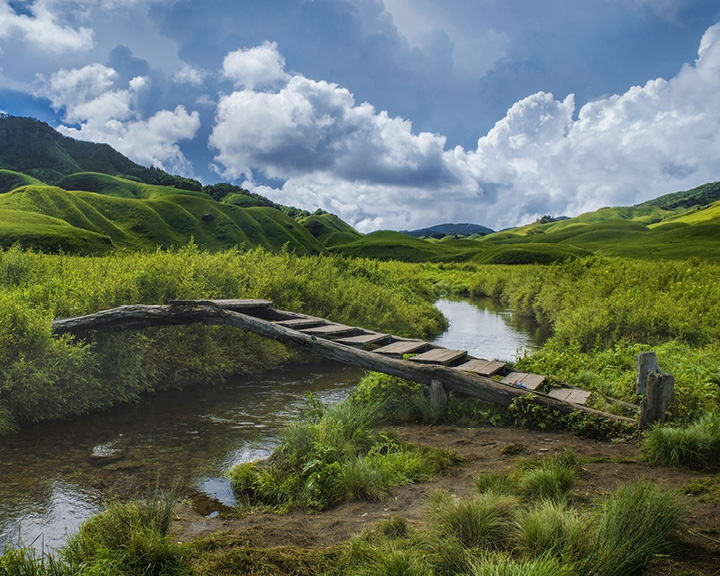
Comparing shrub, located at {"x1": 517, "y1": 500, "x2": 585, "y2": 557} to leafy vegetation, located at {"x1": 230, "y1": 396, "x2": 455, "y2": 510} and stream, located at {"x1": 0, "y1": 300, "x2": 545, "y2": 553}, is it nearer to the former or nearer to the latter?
leafy vegetation, located at {"x1": 230, "y1": 396, "x2": 455, "y2": 510}

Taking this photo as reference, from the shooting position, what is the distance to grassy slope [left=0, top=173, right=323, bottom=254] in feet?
219

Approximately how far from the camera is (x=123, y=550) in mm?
4609

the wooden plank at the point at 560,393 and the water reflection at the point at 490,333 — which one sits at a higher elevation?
the wooden plank at the point at 560,393

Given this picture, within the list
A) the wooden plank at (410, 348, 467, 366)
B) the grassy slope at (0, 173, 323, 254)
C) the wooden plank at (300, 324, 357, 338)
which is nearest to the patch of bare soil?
the wooden plank at (410, 348, 467, 366)

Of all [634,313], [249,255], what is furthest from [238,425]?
[634,313]

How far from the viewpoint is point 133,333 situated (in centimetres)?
1236

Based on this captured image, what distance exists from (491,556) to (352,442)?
3.98 meters

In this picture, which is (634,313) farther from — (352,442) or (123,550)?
(123,550)

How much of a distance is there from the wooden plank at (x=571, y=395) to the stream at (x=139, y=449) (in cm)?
514

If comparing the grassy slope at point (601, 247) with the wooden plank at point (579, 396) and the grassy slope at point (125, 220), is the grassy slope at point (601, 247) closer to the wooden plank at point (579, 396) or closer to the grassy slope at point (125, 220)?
the grassy slope at point (125, 220)

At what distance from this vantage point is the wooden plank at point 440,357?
991 cm

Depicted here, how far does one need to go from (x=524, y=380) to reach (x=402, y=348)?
266cm

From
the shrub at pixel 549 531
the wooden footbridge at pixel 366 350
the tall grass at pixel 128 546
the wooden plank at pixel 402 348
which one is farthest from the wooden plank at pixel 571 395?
the tall grass at pixel 128 546

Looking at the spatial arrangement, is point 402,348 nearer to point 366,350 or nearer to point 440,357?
point 366,350
